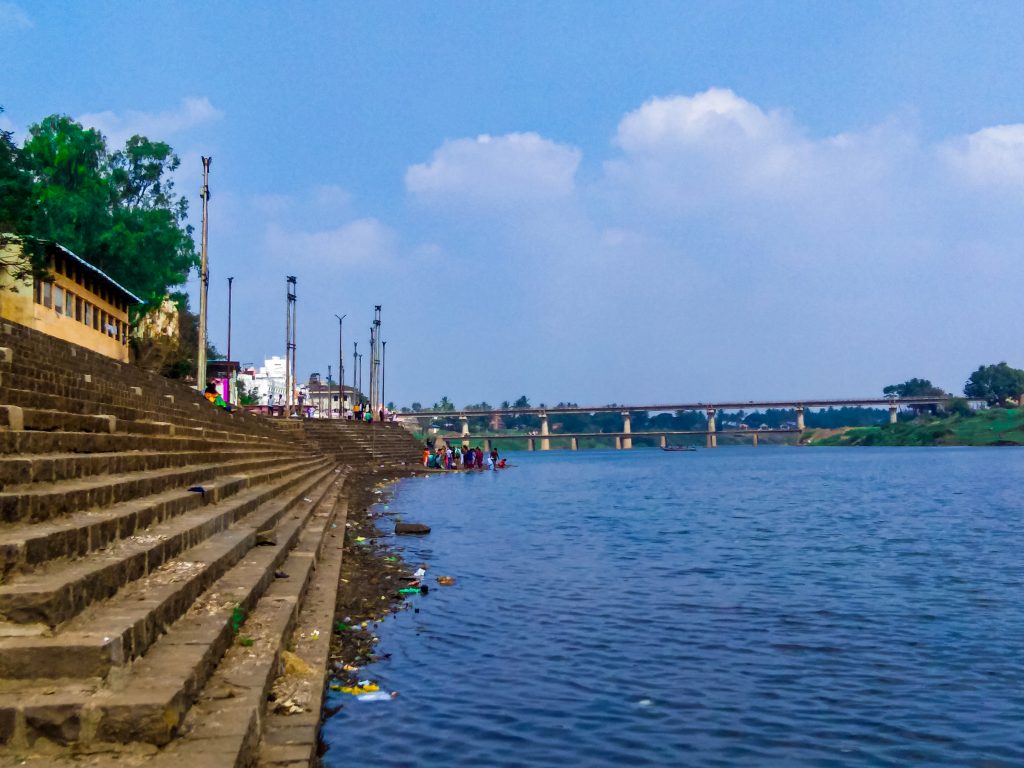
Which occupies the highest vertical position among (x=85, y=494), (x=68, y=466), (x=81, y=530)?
(x=68, y=466)

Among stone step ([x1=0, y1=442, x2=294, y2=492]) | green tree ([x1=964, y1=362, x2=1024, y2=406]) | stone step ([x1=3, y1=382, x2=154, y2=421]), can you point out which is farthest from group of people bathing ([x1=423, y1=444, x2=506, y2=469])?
green tree ([x1=964, y1=362, x2=1024, y2=406])

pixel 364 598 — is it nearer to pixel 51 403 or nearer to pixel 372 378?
pixel 51 403

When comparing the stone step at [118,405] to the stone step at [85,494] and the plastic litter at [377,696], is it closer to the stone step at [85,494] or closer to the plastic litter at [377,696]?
the stone step at [85,494]

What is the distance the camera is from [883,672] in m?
8.58

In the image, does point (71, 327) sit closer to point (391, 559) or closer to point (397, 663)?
point (391, 559)

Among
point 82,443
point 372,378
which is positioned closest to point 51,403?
point 82,443

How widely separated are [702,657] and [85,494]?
20.6 feet

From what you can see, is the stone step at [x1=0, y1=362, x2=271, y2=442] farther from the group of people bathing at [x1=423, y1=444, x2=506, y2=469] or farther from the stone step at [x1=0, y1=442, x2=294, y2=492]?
the group of people bathing at [x1=423, y1=444, x2=506, y2=469]

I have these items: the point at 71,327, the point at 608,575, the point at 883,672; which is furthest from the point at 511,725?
the point at 71,327

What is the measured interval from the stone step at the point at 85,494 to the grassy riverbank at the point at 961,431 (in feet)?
527

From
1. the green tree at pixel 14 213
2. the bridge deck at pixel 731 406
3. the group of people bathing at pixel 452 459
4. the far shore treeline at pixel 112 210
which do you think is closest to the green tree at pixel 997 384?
the bridge deck at pixel 731 406

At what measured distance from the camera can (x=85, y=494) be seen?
6625 mm

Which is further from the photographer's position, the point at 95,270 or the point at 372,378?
the point at 372,378

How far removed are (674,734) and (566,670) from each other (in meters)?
2.00
